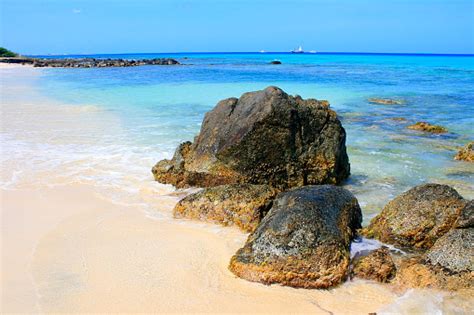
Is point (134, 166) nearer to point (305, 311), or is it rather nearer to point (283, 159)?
point (283, 159)

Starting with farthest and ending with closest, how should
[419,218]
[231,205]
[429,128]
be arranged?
[429,128], [231,205], [419,218]

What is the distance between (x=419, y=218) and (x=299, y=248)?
1.86 meters

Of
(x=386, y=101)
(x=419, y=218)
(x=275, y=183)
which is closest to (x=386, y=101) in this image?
(x=386, y=101)

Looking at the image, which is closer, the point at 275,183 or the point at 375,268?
the point at 375,268

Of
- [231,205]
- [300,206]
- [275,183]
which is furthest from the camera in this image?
[275,183]

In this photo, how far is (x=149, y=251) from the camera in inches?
217

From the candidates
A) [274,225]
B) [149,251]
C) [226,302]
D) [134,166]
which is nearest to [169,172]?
[134,166]

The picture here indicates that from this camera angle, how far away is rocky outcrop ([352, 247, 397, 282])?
16.1 feet

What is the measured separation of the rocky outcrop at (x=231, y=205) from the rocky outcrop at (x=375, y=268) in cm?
157

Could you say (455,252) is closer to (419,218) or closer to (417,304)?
(417,304)

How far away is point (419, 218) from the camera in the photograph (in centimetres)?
575

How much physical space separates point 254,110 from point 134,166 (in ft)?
10.1

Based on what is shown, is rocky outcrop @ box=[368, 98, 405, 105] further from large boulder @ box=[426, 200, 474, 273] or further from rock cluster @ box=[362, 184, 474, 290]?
large boulder @ box=[426, 200, 474, 273]

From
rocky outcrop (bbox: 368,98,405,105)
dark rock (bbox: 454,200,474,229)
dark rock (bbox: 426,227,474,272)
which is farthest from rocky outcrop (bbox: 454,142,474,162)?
rocky outcrop (bbox: 368,98,405,105)
